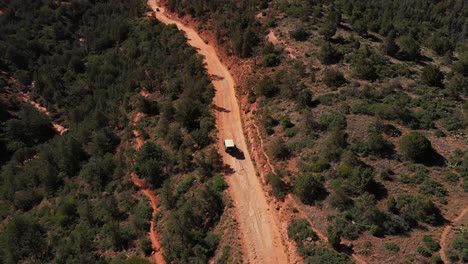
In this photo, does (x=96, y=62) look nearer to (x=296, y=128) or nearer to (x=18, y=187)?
(x=18, y=187)

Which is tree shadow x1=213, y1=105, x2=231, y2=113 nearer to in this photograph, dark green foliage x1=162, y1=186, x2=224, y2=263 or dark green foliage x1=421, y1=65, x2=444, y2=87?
dark green foliage x1=162, y1=186, x2=224, y2=263

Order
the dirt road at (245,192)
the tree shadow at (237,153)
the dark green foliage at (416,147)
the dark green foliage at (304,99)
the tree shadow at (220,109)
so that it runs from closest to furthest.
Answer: the dirt road at (245,192) < the dark green foliage at (416,147) < the tree shadow at (237,153) < the dark green foliage at (304,99) < the tree shadow at (220,109)

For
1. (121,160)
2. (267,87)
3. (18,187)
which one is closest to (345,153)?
(267,87)

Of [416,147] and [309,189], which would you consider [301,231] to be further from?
[416,147]

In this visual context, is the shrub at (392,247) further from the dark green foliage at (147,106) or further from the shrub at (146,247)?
the dark green foliage at (147,106)

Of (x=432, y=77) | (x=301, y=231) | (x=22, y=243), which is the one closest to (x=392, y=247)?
(x=301, y=231)

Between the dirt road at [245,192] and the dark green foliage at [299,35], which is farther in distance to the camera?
the dark green foliage at [299,35]

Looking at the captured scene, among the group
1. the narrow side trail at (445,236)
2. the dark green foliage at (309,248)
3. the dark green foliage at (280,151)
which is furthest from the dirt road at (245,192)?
the narrow side trail at (445,236)
